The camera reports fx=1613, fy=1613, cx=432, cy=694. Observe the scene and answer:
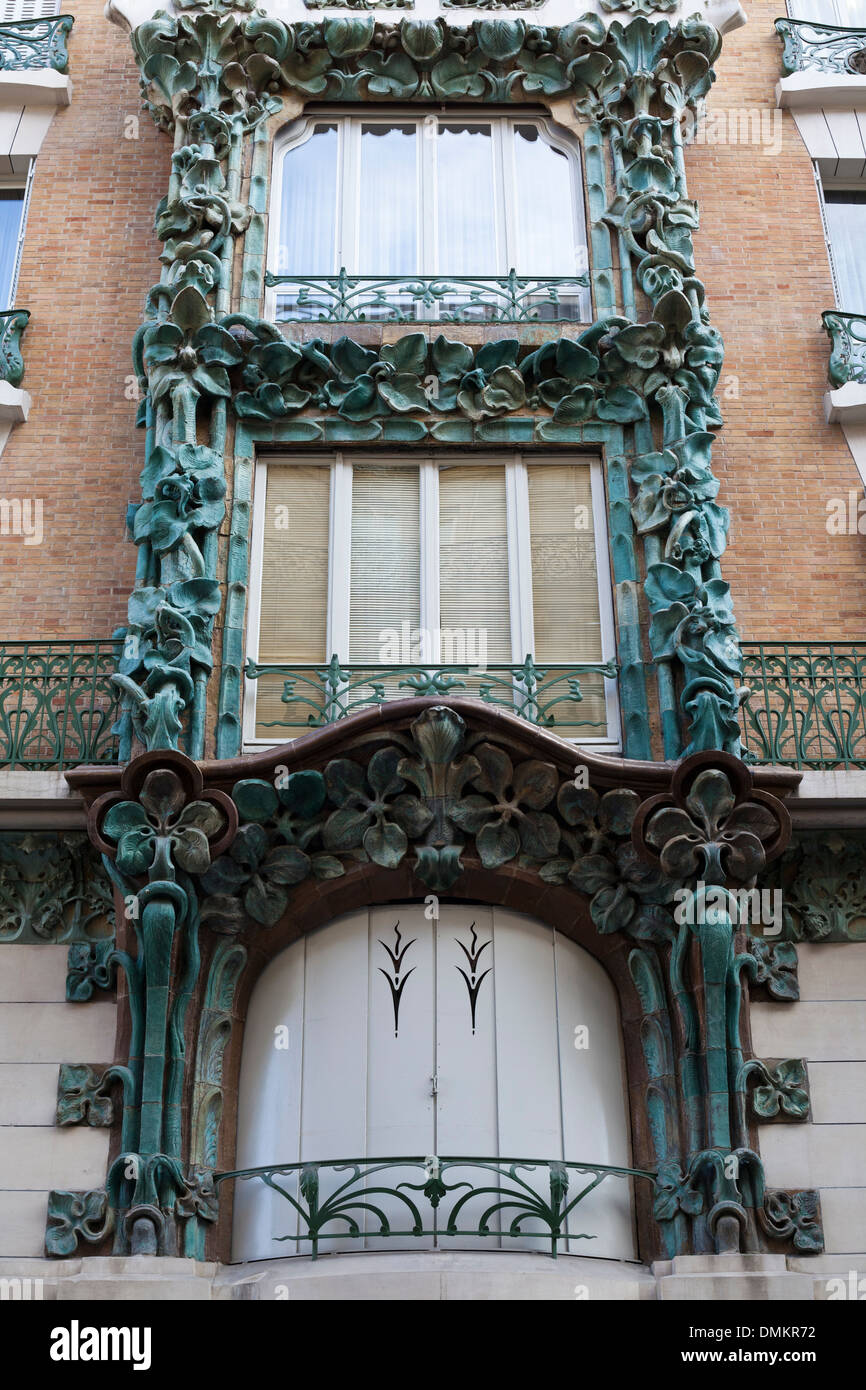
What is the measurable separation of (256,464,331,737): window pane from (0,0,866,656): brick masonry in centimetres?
115

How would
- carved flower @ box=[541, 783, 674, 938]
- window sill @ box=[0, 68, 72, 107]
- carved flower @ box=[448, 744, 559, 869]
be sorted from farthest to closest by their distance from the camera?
1. window sill @ box=[0, 68, 72, 107]
2. carved flower @ box=[448, 744, 559, 869]
3. carved flower @ box=[541, 783, 674, 938]

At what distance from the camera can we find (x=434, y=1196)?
30.8 feet

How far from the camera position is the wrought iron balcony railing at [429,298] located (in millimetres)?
12516

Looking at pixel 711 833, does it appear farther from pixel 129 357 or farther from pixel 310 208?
pixel 310 208

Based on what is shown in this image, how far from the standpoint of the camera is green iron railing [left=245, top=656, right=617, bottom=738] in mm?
10922

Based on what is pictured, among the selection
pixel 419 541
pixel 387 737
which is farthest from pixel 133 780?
pixel 419 541

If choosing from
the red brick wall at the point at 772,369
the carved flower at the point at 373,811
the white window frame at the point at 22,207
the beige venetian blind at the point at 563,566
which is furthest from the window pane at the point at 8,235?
the red brick wall at the point at 772,369

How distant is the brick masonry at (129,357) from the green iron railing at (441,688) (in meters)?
1.43

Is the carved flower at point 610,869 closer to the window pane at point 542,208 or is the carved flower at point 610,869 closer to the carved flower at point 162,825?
the carved flower at point 162,825

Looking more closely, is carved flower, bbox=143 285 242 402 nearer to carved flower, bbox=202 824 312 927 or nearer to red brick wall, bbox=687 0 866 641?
carved flower, bbox=202 824 312 927

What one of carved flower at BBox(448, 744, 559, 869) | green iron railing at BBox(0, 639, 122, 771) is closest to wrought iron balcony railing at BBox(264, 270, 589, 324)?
green iron railing at BBox(0, 639, 122, 771)

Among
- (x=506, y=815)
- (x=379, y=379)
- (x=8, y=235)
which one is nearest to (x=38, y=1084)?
(x=506, y=815)
